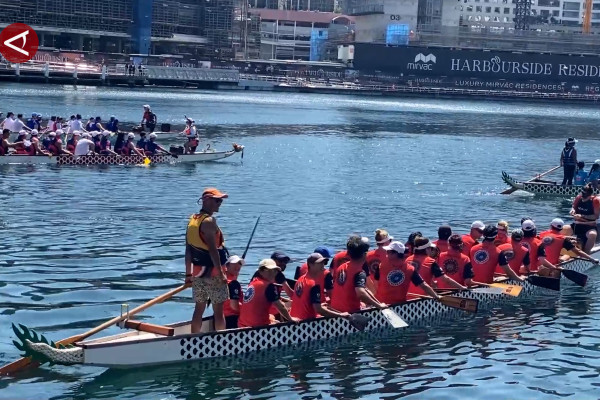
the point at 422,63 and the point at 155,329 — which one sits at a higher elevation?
the point at 422,63

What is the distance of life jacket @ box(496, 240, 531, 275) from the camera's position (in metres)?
23.4

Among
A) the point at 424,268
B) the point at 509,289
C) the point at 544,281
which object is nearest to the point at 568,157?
the point at 544,281

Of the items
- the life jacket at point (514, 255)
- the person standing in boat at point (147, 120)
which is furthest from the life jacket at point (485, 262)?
the person standing in boat at point (147, 120)

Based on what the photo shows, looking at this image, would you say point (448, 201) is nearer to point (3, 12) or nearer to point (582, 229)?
point (582, 229)

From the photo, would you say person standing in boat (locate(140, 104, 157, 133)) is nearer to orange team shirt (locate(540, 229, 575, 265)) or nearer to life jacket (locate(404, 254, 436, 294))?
orange team shirt (locate(540, 229, 575, 265))

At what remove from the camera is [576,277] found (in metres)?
24.5

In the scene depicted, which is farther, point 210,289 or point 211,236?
point 210,289

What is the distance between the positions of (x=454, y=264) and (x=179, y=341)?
7.44 metres

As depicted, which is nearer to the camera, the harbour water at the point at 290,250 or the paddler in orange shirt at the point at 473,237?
the harbour water at the point at 290,250

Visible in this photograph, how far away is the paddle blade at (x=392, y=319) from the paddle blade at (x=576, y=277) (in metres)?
6.83

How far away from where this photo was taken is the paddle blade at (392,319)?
19234 mm

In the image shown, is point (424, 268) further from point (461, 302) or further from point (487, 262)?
point (487, 262)

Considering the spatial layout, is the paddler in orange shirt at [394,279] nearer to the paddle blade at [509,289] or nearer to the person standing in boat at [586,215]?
the paddle blade at [509,289]

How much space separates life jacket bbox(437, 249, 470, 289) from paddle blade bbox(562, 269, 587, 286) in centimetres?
393
